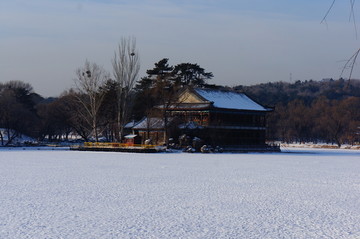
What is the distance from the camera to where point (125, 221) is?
1044 centimetres

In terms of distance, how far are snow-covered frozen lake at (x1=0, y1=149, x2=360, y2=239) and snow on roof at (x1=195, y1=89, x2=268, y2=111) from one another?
30.2 m

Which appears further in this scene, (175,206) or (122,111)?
(122,111)

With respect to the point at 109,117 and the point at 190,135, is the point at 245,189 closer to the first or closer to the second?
the point at 190,135

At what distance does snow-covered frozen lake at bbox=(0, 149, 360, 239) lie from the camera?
31.6ft

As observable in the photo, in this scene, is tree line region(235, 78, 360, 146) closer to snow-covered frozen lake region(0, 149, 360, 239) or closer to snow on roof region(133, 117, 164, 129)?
snow on roof region(133, 117, 164, 129)

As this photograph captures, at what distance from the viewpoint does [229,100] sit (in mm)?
51969

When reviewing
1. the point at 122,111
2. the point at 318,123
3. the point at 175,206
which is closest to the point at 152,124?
the point at 122,111

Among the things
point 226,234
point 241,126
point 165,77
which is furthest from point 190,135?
point 226,234

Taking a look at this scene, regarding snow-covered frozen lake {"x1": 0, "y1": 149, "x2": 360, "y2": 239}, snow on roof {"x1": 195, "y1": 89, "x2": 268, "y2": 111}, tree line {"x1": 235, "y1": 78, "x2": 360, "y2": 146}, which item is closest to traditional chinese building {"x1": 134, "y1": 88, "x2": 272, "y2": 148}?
snow on roof {"x1": 195, "y1": 89, "x2": 268, "y2": 111}

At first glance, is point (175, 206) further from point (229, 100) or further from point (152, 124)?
point (229, 100)

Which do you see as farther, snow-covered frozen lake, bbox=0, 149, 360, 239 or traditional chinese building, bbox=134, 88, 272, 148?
traditional chinese building, bbox=134, 88, 272, 148

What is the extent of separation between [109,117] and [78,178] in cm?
3881

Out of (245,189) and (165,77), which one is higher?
(165,77)

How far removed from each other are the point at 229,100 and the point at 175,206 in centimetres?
4019
